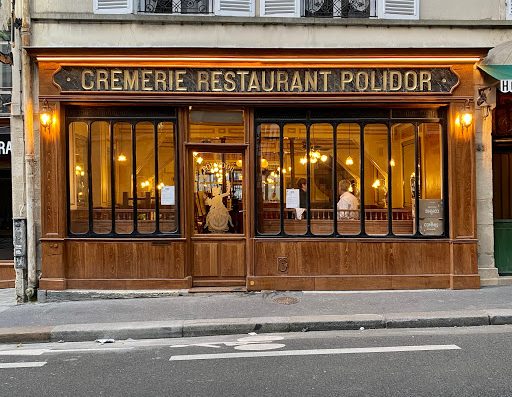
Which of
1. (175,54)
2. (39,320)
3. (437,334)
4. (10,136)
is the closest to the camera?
(437,334)

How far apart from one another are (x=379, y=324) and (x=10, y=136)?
742 cm

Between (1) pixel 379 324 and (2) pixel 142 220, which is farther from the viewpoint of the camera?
(2) pixel 142 220

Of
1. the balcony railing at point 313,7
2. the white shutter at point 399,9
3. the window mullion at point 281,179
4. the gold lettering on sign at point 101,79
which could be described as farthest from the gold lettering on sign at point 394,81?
the gold lettering on sign at point 101,79

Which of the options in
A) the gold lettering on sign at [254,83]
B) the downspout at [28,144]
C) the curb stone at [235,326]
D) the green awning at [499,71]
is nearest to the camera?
the curb stone at [235,326]

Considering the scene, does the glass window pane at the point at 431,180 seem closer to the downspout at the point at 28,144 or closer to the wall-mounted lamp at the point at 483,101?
the wall-mounted lamp at the point at 483,101

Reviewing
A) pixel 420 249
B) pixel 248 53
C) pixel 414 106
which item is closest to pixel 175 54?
pixel 248 53

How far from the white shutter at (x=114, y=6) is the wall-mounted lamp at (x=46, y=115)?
→ 1961 millimetres

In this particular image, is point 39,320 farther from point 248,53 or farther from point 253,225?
point 248,53

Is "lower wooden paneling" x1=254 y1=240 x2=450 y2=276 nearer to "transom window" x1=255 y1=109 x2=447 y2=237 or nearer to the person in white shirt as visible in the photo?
"transom window" x1=255 y1=109 x2=447 y2=237

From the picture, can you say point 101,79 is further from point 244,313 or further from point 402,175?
point 402,175

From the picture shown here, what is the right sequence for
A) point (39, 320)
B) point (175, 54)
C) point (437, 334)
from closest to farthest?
1. point (437, 334)
2. point (39, 320)
3. point (175, 54)

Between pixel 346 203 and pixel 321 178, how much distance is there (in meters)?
0.66

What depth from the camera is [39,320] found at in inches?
319

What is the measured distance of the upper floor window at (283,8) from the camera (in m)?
9.78
